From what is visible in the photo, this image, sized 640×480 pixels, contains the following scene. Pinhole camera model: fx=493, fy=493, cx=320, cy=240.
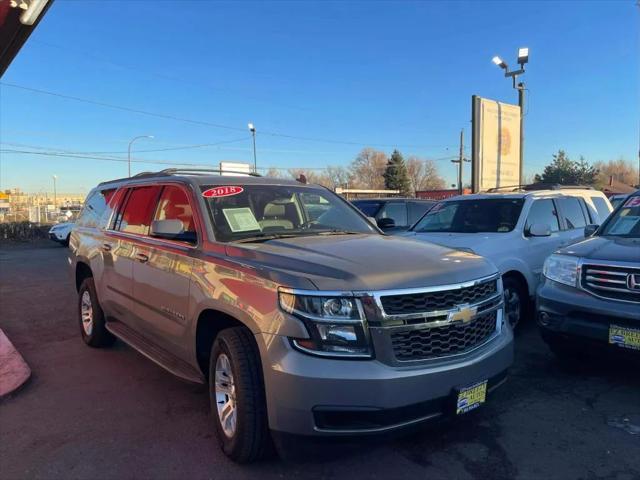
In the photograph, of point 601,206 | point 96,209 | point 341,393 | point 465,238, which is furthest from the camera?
point 601,206

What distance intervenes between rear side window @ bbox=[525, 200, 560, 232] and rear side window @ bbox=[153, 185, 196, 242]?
15.4ft

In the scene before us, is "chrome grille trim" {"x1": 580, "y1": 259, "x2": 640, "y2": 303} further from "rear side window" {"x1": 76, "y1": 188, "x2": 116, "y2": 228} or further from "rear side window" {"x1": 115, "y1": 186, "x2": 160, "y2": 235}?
"rear side window" {"x1": 76, "y1": 188, "x2": 116, "y2": 228}

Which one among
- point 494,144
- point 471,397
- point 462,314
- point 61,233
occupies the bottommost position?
point 61,233

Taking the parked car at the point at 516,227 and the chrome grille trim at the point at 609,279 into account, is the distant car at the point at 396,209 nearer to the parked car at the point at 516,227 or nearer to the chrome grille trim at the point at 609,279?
the parked car at the point at 516,227

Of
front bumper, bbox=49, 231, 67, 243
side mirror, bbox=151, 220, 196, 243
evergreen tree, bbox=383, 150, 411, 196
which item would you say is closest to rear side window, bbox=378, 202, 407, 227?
side mirror, bbox=151, 220, 196, 243

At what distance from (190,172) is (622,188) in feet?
225

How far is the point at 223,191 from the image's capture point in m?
4.11

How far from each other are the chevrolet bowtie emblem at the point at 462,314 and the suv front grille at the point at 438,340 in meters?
0.03

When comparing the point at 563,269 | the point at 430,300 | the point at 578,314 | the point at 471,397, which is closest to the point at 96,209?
the point at 430,300

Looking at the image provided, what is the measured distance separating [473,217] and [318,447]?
525 centimetres

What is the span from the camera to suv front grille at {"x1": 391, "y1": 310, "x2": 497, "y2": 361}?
9.21ft

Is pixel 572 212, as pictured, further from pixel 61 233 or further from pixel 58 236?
pixel 58 236

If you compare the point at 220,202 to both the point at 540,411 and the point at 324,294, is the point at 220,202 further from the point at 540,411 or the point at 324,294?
the point at 540,411

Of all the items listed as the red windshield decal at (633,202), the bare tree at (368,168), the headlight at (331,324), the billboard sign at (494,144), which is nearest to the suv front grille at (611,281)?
the red windshield decal at (633,202)
